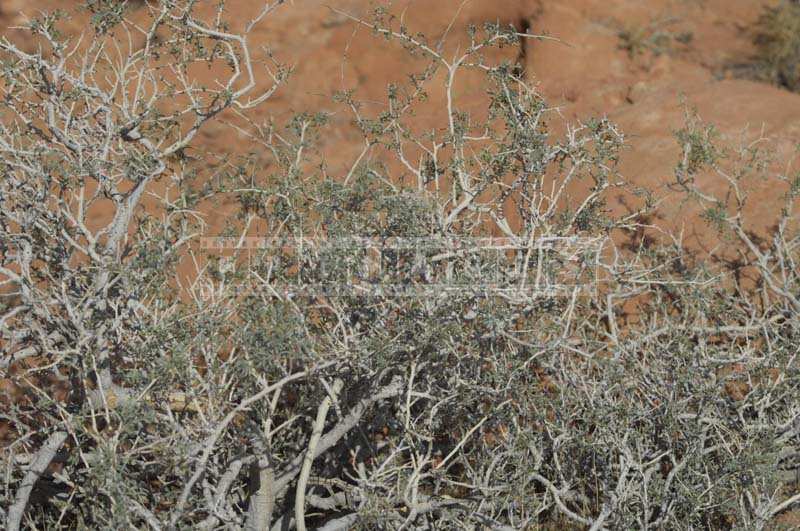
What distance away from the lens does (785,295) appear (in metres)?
6.54

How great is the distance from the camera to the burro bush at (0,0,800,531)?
532cm

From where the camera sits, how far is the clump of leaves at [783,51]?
10336mm

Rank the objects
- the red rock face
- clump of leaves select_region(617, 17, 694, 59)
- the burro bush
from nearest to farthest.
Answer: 1. the burro bush
2. the red rock face
3. clump of leaves select_region(617, 17, 694, 59)

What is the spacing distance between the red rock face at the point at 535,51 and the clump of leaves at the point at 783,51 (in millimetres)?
300

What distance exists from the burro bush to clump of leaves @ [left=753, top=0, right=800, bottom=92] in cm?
474

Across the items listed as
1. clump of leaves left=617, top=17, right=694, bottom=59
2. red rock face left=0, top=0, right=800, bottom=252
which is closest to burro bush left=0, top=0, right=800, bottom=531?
red rock face left=0, top=0, right=800, bottom=252

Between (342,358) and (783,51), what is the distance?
6.88 m

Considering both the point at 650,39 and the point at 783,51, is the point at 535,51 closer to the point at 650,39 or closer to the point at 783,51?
the point at 650,39

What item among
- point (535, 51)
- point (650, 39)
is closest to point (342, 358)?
point (535, 51)

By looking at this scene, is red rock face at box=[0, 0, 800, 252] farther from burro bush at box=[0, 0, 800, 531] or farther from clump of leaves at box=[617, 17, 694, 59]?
burro bush at box=[0, 0, 800, 531]

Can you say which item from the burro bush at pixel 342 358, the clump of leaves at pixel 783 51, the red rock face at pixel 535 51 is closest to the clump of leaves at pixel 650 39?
the red rock face at pixel 535 51

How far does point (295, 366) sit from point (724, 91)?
216 inches

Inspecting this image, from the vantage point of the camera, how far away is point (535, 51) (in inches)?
423

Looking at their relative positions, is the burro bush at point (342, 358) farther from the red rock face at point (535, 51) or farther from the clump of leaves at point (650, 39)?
the clump of leaves at point (650, 39)
